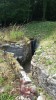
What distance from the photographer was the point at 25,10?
14938mm

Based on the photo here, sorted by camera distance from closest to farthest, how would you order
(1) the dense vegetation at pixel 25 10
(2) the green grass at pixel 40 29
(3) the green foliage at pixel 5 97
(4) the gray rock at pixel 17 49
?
(3) the green foliage at pixel 5 97 → (4) the gray rock at pixel 17 49 → (2) the green grass at pixel 40 29 → (1) the dense vegetation at pixel 25 10

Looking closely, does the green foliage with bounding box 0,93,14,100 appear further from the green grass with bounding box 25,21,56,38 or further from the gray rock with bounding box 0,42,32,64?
the green grass with bounding box 25,21,56,38

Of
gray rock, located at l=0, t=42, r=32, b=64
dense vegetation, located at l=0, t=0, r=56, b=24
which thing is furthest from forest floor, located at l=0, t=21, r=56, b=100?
dense vegetation, located at l=0, t=0, r=56, b=24

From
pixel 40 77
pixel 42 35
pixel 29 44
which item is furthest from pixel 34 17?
pixel 40 77

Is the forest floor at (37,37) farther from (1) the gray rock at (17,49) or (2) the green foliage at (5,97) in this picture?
(1) the gray rock at (17,49)

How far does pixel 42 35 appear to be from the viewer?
12.2 m

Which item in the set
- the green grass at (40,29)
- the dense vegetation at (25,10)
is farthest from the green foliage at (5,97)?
the dense vegetation at (25,10)

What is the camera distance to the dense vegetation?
47.1 feet

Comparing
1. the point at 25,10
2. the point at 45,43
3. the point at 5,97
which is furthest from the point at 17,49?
the point at 25,10

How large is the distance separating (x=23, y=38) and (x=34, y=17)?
229 inches

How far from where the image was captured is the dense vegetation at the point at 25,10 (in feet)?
47.1

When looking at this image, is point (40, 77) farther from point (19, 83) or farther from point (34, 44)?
point (34, 44)

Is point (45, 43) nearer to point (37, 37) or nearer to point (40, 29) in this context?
point (37, 37)

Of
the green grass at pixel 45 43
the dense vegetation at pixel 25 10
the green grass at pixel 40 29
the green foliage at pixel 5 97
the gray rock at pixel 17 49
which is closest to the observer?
the green foliage at pixel 5 97
